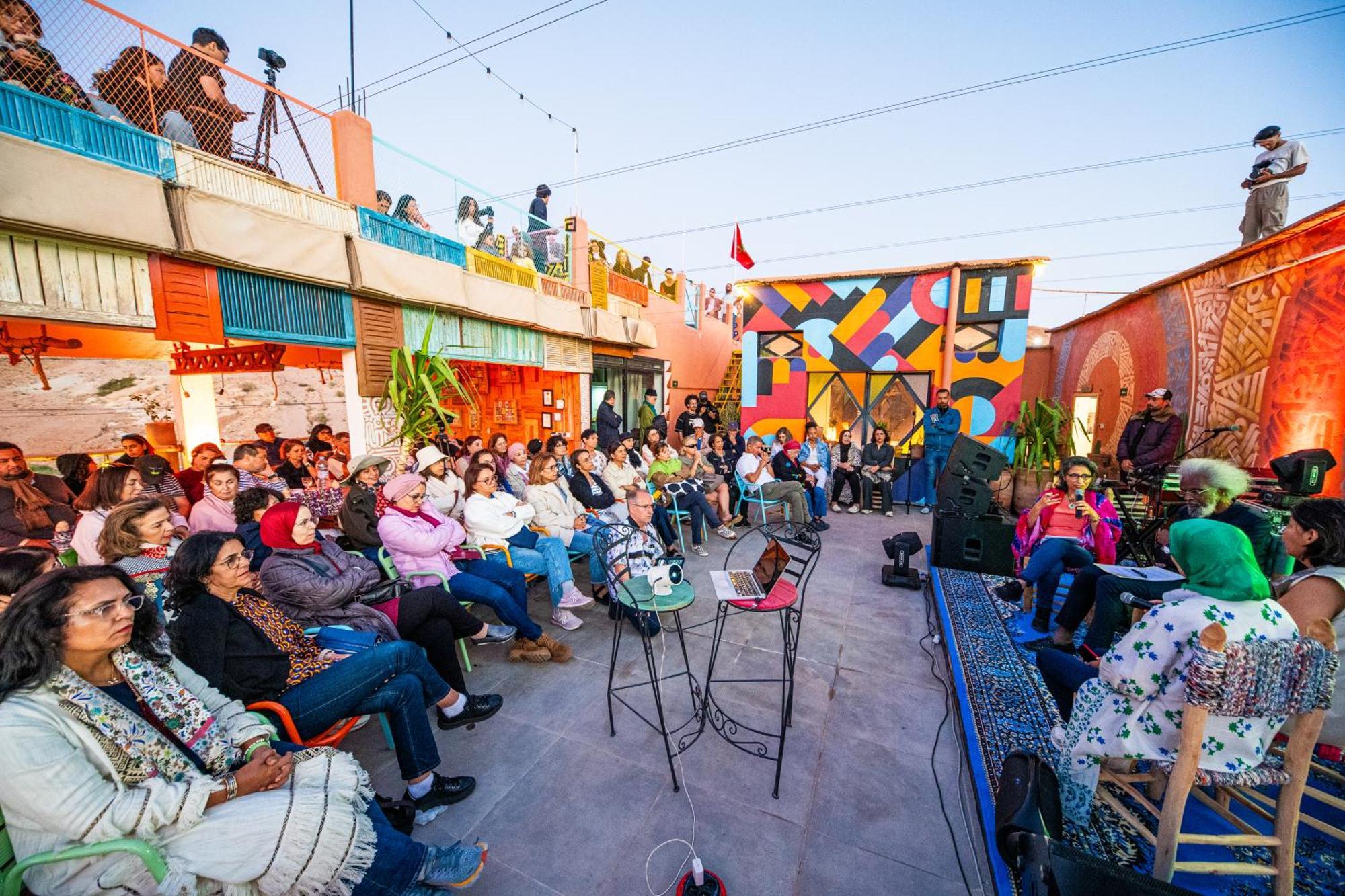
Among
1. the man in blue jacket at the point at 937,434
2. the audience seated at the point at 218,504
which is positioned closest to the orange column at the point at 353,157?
the audience seated at the point at 218,504

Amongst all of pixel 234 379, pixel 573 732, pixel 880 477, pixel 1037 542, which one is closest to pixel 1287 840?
pixel 1037 542

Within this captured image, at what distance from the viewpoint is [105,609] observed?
130 cm

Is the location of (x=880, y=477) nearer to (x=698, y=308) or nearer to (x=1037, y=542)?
(x=1037, y=542)

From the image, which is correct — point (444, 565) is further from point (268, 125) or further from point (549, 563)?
point (268, 125)

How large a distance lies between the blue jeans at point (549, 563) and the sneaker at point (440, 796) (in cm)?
158

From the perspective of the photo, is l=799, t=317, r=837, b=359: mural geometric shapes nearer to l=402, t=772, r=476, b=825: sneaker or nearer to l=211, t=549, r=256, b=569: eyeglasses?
l=402, t=772, r=476, b=825: sneaker

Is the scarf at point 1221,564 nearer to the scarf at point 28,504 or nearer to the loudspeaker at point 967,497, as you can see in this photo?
the loudspeaker at point 967,497

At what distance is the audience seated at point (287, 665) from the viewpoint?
5.60 feet

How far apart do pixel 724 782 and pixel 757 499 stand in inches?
158

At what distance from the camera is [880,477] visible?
7.22 m

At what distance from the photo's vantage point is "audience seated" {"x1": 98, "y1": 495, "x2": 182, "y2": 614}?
210 cm

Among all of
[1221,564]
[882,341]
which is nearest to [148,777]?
[1221,564]

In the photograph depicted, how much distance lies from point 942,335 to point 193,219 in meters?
9.66

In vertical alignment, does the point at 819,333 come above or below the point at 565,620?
above
